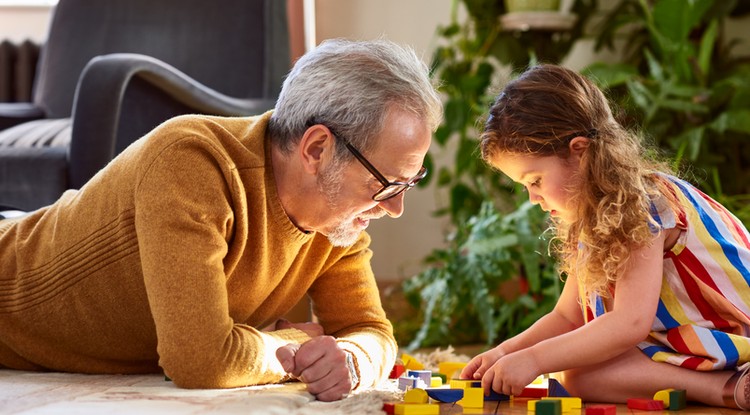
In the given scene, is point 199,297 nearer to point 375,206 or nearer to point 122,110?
point 375,206

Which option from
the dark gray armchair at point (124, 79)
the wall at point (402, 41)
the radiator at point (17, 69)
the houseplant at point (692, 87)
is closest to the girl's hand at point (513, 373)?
the dark gray armchair at point (124, 79)

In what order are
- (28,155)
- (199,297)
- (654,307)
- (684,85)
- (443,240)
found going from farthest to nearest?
(443,240)
(684,85)
(28,155)
(654,307)
(199,297)

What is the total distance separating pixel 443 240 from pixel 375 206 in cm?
218

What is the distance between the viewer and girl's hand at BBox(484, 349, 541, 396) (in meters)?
1.58

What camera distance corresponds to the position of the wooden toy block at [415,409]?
4.52ft

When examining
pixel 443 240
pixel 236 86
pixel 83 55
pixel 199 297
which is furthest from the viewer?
pixel 443 240

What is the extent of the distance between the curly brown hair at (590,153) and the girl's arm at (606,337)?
31mm

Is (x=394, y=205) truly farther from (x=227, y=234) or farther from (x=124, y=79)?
(x=124, y=79)

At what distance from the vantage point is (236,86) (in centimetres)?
278

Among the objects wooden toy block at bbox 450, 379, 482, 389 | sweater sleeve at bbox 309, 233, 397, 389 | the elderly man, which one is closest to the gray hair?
the elderly man

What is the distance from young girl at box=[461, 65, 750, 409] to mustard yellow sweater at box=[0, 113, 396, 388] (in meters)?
0.36

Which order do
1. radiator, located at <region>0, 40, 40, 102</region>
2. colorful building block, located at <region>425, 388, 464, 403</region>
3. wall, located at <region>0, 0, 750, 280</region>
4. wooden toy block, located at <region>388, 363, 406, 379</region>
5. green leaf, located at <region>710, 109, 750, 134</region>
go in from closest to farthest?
1. colorful building block, located at <region>425, 388, 464, 403</region>
2. wooden toy block, located at <region>388, 363, 406, 379</region>
3. green leaf, located at <region>710, 109, 750, 134</region>
4. radiator, located at <region>0, 40, 40, 102</region>
5. wall, located at <region>0, 0, 750, 280</region>

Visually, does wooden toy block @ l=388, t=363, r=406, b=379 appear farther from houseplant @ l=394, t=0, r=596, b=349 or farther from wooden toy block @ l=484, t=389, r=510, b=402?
houseplant @ l=394, t=0, r=596, b=349

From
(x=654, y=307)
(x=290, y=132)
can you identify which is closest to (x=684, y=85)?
(x=654, y=307)
